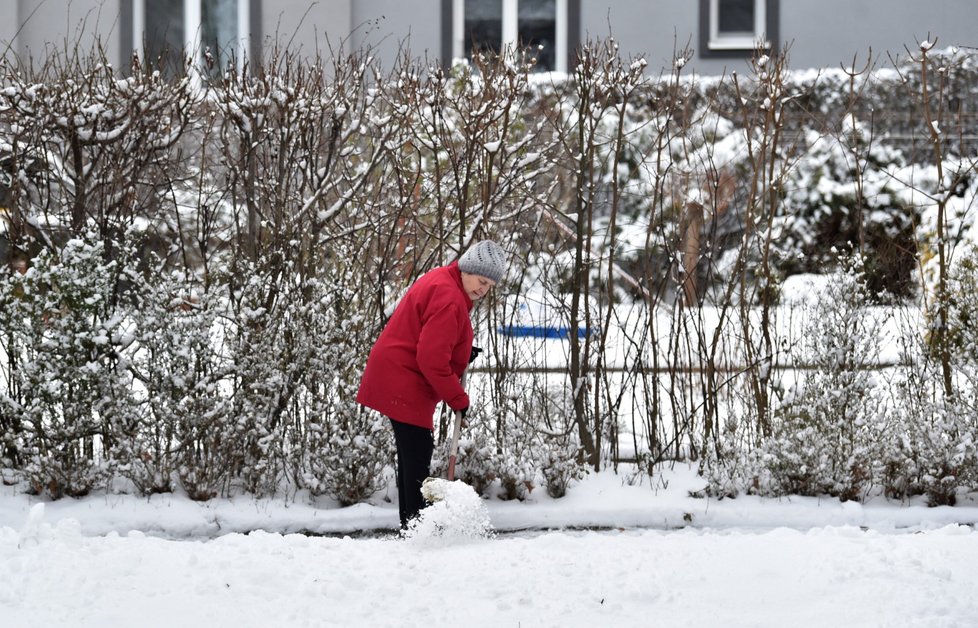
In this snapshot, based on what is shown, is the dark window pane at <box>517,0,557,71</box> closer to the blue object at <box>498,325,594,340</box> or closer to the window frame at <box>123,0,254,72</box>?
the window frame at <box>123,0,254,72</box>

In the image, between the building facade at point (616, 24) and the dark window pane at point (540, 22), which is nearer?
the building facade at point (616, 24)

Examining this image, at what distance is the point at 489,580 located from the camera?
4.43 m

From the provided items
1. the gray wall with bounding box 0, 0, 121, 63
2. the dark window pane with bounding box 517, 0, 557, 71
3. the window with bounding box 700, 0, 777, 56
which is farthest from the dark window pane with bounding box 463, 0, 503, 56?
the gray wall with bounding box 0, 0, 121, 63

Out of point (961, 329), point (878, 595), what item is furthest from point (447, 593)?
point (961, 329)

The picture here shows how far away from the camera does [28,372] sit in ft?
18.5

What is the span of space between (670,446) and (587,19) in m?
8.15

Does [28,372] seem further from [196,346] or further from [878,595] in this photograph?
[878,595]

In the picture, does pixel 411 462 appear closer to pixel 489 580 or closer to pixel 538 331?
pixel 489 580

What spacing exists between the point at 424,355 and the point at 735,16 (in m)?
9.80

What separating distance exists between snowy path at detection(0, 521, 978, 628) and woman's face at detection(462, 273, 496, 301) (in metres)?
1.07

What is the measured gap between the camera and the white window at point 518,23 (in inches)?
538

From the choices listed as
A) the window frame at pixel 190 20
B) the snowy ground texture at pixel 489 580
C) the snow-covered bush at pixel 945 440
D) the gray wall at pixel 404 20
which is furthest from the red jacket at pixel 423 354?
the gray wall at pixel 404 20

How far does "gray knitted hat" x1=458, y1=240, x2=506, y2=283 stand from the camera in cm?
504

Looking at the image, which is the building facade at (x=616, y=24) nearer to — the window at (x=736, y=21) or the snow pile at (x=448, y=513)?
the window at (x=736, y=21)
